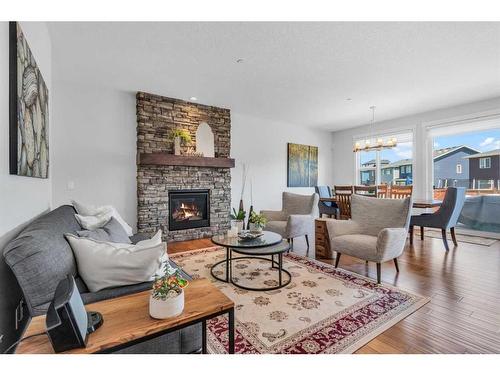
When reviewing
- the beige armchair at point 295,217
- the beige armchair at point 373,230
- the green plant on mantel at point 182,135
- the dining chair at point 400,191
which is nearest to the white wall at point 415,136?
the dining chair at point 400,191

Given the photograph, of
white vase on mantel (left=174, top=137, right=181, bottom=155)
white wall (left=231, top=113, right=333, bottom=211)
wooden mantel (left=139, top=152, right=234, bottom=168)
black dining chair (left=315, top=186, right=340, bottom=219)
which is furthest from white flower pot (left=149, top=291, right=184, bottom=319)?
white wall (left=231, top=113, right=333, bottom=211)

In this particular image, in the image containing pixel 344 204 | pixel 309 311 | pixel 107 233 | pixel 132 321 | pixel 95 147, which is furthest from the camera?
pixel 95 147

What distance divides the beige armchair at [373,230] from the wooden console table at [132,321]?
1984mm

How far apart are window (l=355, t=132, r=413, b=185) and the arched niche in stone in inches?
133

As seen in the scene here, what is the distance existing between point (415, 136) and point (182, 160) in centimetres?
495

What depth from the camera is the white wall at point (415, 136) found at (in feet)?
15.9

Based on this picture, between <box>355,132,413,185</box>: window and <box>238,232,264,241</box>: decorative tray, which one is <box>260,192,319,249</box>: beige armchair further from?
<box>355,132,413,185</box>: window

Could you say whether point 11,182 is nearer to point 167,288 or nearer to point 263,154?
point 167,288

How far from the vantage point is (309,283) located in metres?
2.55

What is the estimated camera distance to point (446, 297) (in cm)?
226

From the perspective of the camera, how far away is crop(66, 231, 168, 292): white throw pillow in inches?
50.4

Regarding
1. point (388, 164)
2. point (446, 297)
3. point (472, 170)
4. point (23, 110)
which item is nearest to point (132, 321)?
point (23, 110)

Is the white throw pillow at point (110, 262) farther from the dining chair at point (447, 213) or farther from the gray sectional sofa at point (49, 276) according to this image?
the dining chair at point (447, 213)

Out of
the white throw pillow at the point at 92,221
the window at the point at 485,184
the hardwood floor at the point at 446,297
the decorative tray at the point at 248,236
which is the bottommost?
the hardwood floor at the point at 446,297
